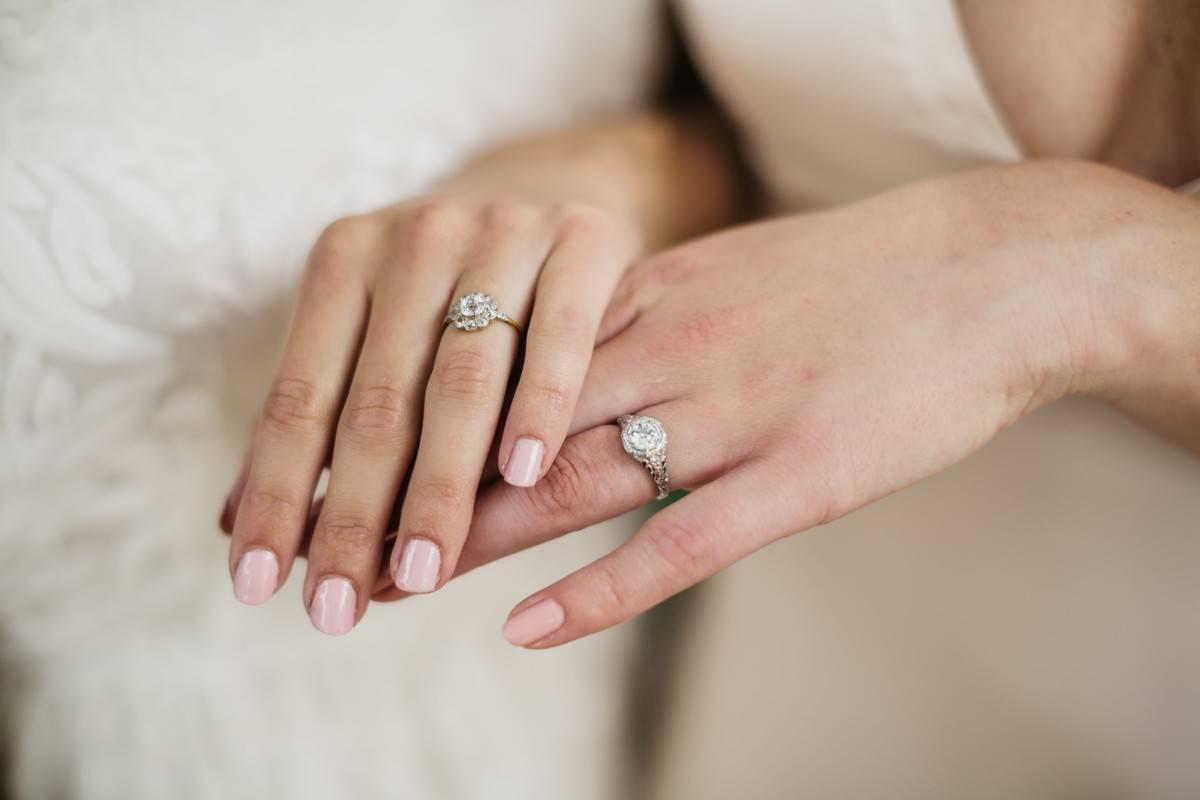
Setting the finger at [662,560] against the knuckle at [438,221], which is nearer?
the finger at [662,560]

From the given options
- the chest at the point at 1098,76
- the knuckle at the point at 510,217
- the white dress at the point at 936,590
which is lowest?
the white dress at the point at 936,590

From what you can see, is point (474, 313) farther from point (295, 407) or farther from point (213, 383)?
point (213, 383)

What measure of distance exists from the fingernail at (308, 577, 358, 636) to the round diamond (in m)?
0.20

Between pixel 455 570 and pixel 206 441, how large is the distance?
316 mm

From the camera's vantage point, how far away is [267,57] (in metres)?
0.67

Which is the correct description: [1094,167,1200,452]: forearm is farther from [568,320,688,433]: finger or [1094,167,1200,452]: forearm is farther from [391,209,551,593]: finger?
[391,209,551,593]: finger

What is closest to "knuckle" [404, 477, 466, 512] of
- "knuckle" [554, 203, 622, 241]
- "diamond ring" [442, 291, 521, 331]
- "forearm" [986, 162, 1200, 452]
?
"diamond ring" [442, 291, 521, 331]

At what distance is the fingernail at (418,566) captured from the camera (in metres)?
0.52

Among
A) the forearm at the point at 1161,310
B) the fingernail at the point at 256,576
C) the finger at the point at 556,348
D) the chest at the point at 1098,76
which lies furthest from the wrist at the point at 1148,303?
the fingernail at the point at 256,576

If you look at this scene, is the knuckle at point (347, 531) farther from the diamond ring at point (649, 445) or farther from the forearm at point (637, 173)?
the forearm at point (637, 173)

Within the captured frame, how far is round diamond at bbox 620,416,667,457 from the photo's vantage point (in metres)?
0.56

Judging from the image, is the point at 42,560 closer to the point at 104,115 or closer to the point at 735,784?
the point at 104,115

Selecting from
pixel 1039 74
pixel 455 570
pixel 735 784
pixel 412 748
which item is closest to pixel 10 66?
pixel 455 570

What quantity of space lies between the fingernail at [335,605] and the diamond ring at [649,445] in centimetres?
20
